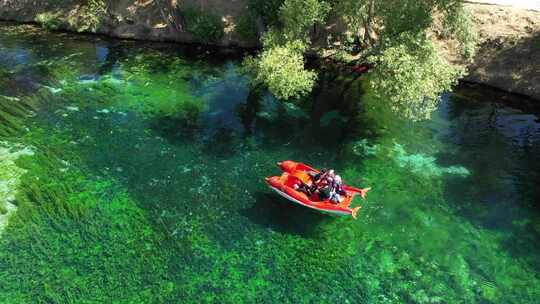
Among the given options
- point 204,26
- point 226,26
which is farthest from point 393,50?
point 204,26

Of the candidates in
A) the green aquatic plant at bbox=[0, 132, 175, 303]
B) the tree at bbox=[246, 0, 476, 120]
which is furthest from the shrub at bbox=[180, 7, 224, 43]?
the green aquatic plant at bbox=[0, 132, 175, 303]

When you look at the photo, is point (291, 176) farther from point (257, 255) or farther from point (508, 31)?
point (508, 31)

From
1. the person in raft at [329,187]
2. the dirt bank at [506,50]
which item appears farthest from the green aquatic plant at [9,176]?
the dirt bank at [506,50]

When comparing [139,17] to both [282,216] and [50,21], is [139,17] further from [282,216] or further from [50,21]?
[282,216]

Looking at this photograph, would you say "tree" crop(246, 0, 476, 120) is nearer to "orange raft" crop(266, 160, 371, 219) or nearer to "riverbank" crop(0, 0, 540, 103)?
"orange raft" crop(266, 160, 371, 219)

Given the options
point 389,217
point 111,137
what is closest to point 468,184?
point 389,217

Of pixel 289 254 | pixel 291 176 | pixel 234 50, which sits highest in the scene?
pixel 234 50
